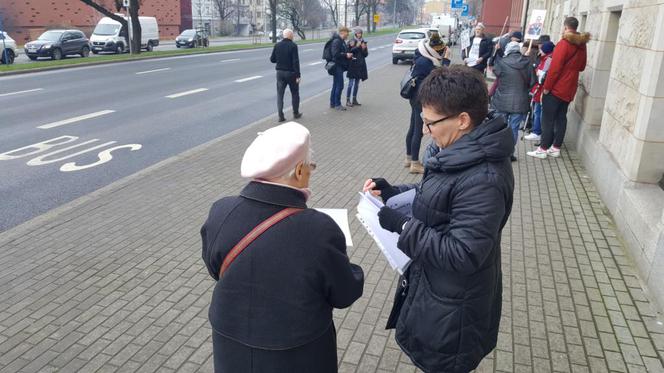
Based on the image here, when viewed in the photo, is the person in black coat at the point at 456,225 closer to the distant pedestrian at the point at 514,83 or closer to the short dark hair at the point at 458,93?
the short dark hair at the point at 458,93

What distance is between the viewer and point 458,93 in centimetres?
213

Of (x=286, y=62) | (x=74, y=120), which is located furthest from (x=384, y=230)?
(x=74, y=120)

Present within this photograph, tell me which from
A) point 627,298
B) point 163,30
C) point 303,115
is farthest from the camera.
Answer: point 163,30

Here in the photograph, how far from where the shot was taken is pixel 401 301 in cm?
257

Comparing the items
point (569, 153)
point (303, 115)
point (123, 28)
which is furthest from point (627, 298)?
point (123, 28)

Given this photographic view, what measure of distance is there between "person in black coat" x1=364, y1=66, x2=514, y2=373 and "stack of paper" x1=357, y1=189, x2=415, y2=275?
191 mm

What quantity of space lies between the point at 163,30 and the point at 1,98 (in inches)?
2104

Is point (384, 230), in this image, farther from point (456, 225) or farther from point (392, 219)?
point (456, 225)

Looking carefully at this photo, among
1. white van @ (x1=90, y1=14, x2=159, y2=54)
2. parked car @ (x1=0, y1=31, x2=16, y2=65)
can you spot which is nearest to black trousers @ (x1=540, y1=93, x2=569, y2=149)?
parked car @ (x1=0, y1=31, x2=16, y2=65)

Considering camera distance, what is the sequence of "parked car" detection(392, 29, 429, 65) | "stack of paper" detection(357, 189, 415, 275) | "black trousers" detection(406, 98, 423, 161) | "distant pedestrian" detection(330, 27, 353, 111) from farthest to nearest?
"parked car" detection(392, 29, 429, 65) < "distant pedestrian" detection(330, 27, 353, 111) < "black trousers" detection(406, 98, 423, 161) < "stack of paper" detection(357, 189, 415, 275)

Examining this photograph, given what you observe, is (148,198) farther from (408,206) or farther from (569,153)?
(569,153)

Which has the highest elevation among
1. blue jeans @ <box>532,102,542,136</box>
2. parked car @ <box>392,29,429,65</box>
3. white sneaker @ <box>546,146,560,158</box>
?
parked car @ <box>392,29,429,65</box>

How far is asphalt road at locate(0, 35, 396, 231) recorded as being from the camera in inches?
294

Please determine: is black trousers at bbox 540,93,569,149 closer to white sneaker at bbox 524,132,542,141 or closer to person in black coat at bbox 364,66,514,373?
white sneaker at bbox 524,132,542,141
